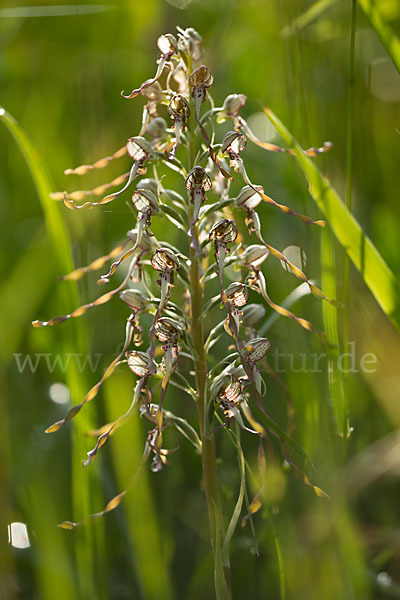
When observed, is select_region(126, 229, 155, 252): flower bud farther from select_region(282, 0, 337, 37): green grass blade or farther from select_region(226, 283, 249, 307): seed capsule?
select_region(282, 0, 337, 37): green grass blade

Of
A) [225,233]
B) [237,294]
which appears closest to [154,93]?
[225,233]

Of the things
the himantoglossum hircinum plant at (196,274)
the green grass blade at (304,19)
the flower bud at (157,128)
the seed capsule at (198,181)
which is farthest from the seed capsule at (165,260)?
the green grass blade at (304,19)

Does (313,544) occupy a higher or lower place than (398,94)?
lower

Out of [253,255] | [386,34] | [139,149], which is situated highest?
[386,34]

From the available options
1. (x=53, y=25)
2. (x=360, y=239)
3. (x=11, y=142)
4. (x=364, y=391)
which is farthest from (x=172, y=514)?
(x=53, y=25)

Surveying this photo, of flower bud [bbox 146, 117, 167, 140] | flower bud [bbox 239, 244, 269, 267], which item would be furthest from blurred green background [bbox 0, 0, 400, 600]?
flower bud [bbox 146, 117, 167, 140]

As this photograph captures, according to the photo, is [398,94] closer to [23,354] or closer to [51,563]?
[23,354]

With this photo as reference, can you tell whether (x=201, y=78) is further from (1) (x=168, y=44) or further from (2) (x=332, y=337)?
(2) (x=332, y=337)
